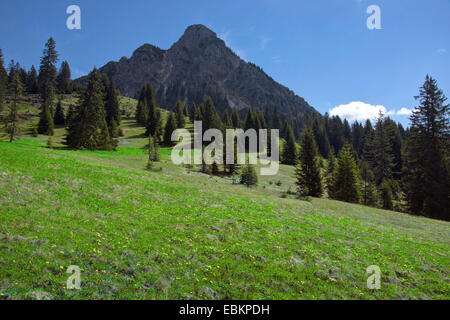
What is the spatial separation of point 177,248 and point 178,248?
5 centimetres

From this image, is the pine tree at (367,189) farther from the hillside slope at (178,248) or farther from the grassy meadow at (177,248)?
the grassy meadow at (177,248)

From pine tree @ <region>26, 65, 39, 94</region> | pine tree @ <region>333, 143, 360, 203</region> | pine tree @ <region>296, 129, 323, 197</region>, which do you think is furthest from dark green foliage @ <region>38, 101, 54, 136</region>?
pine tree @ <region>333, 143, 360, 203</region>

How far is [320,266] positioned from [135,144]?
7196cm

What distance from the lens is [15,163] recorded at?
17.5 metres

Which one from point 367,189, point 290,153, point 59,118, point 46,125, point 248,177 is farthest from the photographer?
Answer: point 59,118

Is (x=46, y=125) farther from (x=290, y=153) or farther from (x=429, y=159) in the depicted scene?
(x=429, y=159)

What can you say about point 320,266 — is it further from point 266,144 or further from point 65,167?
point 266,144

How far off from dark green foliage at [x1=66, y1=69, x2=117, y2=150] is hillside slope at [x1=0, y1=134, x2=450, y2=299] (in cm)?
3256

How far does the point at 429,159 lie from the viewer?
34281 millimetres

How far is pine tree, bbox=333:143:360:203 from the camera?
3778 cm

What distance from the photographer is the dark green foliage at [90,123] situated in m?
48.3

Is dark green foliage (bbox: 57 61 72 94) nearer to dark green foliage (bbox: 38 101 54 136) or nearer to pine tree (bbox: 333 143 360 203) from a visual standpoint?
dark green foliage (bbox: 38 101 54 136)

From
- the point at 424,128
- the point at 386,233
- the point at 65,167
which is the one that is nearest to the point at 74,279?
the point at 65,167

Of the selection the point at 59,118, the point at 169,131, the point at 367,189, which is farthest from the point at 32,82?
the point at 367,189
